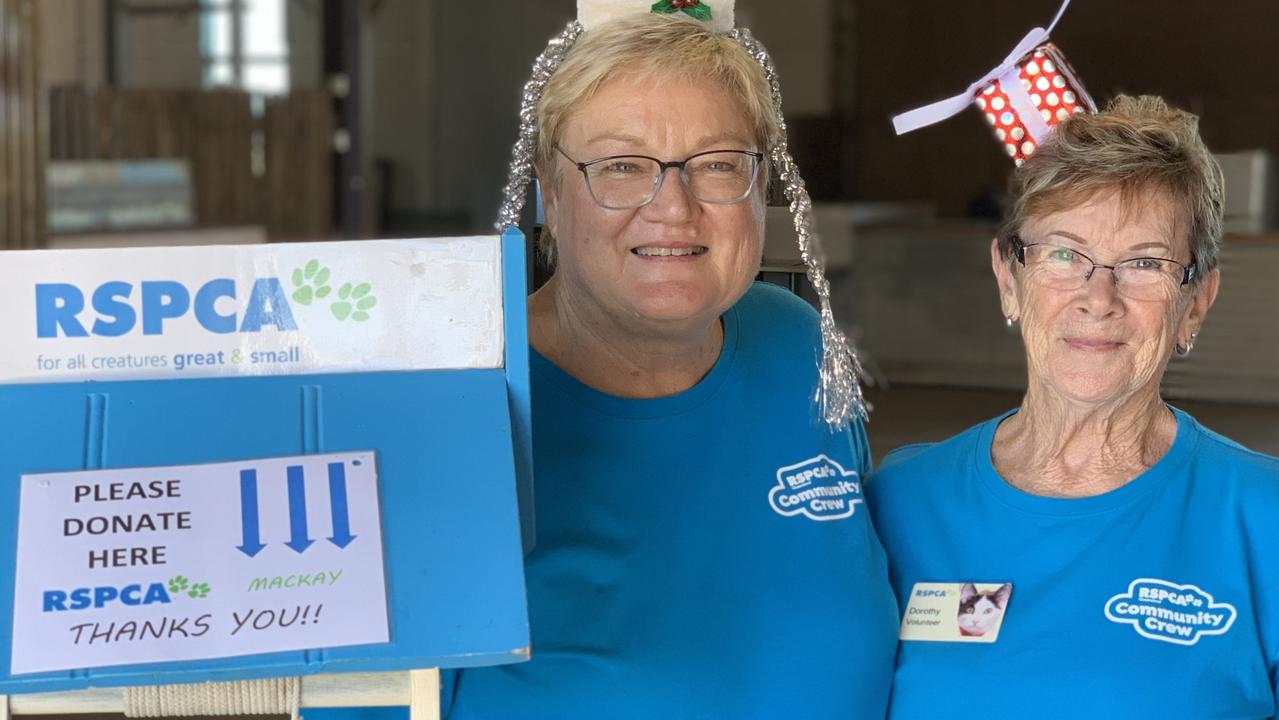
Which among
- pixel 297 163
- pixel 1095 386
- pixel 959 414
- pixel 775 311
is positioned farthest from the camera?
pixel 297 163

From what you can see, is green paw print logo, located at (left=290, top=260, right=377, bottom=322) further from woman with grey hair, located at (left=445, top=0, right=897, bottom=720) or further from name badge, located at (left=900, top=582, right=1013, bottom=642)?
name badge, located at (left=900, top=582, right=1013, bottom=642)

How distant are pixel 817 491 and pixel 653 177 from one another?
0.47m

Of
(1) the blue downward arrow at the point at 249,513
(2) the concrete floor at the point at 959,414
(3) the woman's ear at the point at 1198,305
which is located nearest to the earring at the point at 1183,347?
(3) the woman's ear at the point at 1198,305

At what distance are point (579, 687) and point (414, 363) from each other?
0.46m

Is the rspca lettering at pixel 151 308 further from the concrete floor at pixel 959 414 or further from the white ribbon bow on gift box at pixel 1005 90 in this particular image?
the concrete floor at pixel 959 414

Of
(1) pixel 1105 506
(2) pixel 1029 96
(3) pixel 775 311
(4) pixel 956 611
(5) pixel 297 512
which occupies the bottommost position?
(4) pixel 956 611

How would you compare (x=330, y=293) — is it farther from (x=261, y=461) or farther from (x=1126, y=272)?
(x=1126, y=272)

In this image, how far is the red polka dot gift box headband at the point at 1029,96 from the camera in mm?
1967

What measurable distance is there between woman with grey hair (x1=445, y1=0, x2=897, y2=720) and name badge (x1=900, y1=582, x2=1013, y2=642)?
0.15ft

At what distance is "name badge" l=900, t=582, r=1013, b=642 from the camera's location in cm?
184

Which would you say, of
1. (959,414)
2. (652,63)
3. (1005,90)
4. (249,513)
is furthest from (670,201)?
(959,414)

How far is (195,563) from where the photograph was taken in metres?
1.28

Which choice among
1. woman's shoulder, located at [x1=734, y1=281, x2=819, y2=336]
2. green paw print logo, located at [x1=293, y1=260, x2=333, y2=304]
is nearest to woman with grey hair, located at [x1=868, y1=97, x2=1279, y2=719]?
woman's shoulder, located at [x1=734, y1=281, x2=819, y2=336]

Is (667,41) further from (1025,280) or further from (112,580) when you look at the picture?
(112,580)
